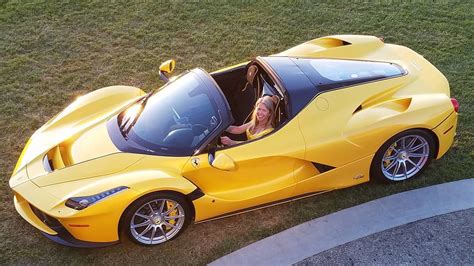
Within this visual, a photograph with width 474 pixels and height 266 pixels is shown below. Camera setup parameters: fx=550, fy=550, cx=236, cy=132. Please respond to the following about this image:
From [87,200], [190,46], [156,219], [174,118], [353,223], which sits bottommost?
[353,223]

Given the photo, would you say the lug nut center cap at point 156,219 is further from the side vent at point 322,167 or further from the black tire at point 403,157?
the black tire at point 403,157

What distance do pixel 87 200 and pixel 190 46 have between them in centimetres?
429

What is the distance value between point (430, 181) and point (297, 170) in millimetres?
1608

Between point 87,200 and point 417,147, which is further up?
A: point 87,200

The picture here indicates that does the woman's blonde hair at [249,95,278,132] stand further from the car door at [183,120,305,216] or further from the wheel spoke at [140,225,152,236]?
the wheel spoke at [140,225,152,236]

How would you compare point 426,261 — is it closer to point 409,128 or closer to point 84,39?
point 409,128

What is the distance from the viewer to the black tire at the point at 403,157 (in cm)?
567

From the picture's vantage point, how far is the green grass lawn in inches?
233

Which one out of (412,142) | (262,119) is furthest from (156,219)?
(412,142)

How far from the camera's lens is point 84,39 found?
8859mm

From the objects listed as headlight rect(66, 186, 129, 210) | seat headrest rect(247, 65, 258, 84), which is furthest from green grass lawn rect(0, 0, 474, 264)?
seat headrest rect(247, 65, 258, 84)

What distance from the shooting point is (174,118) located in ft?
17.7

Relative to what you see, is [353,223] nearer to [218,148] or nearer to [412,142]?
[412,142]

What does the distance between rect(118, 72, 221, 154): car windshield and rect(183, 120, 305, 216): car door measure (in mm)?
249
